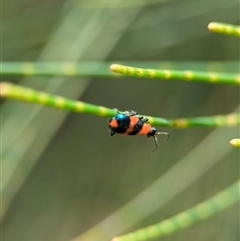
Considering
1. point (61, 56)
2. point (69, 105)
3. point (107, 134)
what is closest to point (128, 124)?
point (69, 105)

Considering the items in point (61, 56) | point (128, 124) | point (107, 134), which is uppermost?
point (128, 124)

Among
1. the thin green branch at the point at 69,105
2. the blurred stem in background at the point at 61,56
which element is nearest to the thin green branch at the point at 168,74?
the thin green branch at the point at 69,105

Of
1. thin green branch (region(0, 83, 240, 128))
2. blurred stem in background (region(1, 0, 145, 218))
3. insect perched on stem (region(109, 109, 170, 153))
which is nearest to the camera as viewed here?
thin green branch (region(0, 83, 240, 128))

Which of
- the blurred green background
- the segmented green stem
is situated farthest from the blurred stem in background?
the segmented green stem

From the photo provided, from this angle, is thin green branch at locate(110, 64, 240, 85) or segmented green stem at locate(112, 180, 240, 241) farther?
segmented green stem at locate(112, 180, 240, 241)

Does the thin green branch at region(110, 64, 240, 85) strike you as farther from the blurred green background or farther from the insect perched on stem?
the blurred green background

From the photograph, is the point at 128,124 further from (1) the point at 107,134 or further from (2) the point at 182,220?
(1) the point at 107,134
